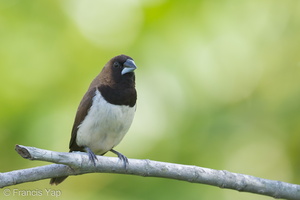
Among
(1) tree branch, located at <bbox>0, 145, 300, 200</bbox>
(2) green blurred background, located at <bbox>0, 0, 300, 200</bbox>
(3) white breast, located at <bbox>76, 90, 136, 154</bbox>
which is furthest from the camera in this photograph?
(3) white breast, located at <bbox>76, 90, 136, 154</bbox>

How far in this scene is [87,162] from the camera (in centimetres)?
379

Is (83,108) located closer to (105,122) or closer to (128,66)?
(105,122)

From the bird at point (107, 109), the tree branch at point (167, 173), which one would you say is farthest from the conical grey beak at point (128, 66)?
the tree branch at point (167, 173)

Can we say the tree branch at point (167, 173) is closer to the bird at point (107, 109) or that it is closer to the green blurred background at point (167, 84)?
the green blurred background at point (167, 84)

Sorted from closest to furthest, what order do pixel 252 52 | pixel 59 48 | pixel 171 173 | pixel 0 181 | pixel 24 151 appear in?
pixel 24 151 → pixel 0 181 → pixel 171 173 → pixel 59 48 → pixel 252 52

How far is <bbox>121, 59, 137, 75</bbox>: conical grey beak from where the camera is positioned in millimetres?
4871

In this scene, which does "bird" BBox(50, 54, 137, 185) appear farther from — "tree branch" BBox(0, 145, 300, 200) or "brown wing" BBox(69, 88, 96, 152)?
"tree branch" BBox(0, 145, 300, 200)

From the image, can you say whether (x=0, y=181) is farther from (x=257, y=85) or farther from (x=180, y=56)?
(x=257, y=85)

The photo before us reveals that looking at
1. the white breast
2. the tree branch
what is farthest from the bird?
the tree branch

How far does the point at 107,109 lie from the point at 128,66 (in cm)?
43

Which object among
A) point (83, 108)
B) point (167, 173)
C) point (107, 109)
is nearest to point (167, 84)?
point (107, 109)

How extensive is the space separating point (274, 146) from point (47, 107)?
1993mm

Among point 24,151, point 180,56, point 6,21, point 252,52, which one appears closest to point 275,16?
point 252,52

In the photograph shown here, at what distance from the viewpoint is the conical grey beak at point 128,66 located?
4.87m
